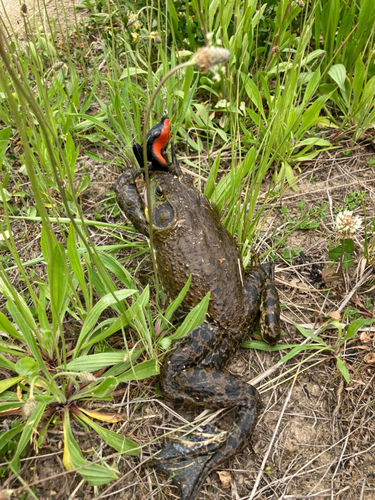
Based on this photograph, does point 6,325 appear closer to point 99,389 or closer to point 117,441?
point 99,389

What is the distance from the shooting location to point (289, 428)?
8.33ft

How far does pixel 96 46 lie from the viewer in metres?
4.66

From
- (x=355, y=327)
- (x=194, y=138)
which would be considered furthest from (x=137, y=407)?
(x=194, y=138)

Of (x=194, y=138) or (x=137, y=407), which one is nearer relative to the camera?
(x=137, y=407)

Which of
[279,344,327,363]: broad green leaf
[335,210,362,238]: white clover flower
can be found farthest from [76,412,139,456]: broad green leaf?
[335,210,362,238]: white clover flower

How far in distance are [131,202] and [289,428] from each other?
196 centimetres

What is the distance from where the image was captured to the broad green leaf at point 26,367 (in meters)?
1.93

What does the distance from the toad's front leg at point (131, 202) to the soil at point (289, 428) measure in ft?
1.07

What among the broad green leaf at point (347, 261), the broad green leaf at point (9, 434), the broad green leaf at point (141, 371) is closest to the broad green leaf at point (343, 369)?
the broad green leaf at point (347, 261)

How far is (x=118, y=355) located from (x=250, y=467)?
1025 mm

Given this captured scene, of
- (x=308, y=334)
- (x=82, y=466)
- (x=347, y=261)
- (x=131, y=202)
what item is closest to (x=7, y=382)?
(x=82, y=466)

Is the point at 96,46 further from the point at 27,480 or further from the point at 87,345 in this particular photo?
the point at 27,480

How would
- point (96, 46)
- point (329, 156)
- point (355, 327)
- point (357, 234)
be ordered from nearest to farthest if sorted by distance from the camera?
point (355, 327), point (357, 234), point (329, 156), point (96, 46)

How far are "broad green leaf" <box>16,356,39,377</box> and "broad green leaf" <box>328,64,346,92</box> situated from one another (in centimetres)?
347
